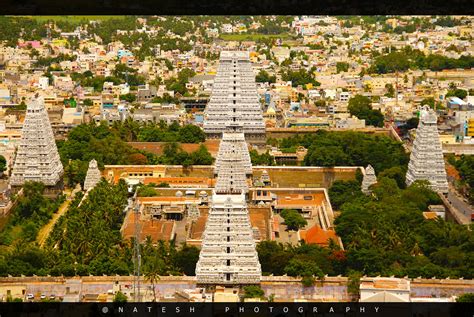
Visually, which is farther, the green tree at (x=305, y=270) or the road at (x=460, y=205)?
the road at (x=460, y=205)

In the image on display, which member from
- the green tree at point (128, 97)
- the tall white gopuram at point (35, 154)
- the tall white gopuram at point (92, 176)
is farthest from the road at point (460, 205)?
the green tree at point (128, 97)

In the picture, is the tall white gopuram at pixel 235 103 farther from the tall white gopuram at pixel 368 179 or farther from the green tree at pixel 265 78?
the green tree at pixel 265 78

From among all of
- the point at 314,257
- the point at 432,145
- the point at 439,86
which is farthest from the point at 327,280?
the point at 439,86

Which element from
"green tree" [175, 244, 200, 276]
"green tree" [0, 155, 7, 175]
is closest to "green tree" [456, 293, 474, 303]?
"green tree" [175, 244, 200, 276]

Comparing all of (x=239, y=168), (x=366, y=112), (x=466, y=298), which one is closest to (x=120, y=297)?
(x=466, y=298)

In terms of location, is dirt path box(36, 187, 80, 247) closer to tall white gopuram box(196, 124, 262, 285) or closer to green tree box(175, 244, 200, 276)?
green tree box(175, 244, 200, 276)

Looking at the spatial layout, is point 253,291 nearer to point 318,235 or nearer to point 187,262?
point 187,262
